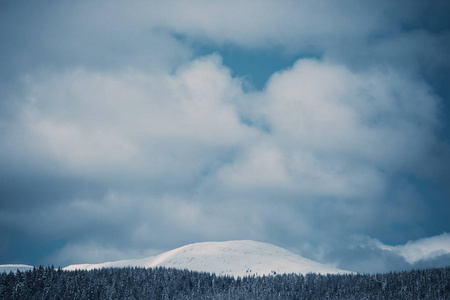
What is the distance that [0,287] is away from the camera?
613ft

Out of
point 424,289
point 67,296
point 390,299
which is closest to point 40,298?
point 67,296

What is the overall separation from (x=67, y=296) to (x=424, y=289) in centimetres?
16147

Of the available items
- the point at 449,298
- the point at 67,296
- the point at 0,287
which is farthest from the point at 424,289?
the point at 0,287

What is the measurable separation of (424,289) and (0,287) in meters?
187

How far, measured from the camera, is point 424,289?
197750 mm

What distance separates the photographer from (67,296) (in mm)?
196250

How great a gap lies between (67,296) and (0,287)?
27908 millimetres

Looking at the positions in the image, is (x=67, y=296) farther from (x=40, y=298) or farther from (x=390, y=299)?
(x=390, y=299)

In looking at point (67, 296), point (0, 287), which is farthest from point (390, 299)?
point (0, 287)

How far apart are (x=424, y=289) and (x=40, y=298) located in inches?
6780

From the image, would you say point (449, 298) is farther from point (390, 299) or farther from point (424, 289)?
point (390, 299)

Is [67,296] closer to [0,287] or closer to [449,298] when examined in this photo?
[0,287]

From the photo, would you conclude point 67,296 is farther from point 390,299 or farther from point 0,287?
point 390,299

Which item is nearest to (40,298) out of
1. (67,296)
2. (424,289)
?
(67,296)
